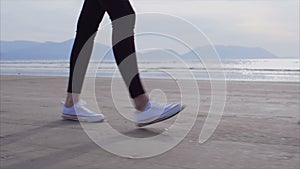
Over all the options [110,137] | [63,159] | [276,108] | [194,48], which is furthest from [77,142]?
[276,108]

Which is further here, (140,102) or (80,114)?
(80,114)

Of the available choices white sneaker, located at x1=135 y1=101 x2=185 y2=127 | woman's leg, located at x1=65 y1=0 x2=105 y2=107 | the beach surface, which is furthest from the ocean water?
the beach surface

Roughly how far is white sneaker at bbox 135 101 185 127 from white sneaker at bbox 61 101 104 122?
44cm

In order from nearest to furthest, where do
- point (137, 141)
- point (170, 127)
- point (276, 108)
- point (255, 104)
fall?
point (137, 141)
point (170, 127)
point (276, 108)
point (255, 104)

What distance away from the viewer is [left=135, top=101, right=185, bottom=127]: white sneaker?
2998mm

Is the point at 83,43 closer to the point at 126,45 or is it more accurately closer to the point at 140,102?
the point at 126,45

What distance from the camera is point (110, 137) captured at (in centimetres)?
286

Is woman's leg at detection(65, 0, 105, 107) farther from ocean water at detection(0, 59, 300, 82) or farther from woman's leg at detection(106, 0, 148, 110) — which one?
woman's leg at detection(106, 0, 148, 110)

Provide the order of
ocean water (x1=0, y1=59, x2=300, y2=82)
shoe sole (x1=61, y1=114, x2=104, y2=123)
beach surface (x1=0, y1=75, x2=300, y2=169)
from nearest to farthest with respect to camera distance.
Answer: beach surface (x1=0, y1=75, x2=300, y2=169) → shoe sole (x1=61, y1=114, x2=104, y2=123) → ocean water (x1=0, y1=59, x2=300, y2=82)

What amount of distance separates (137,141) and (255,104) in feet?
7.23

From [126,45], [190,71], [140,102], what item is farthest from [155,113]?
[190,71]

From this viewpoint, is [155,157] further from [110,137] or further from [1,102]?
[1,102]

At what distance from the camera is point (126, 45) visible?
308 centimetres

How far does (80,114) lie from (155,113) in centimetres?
68
